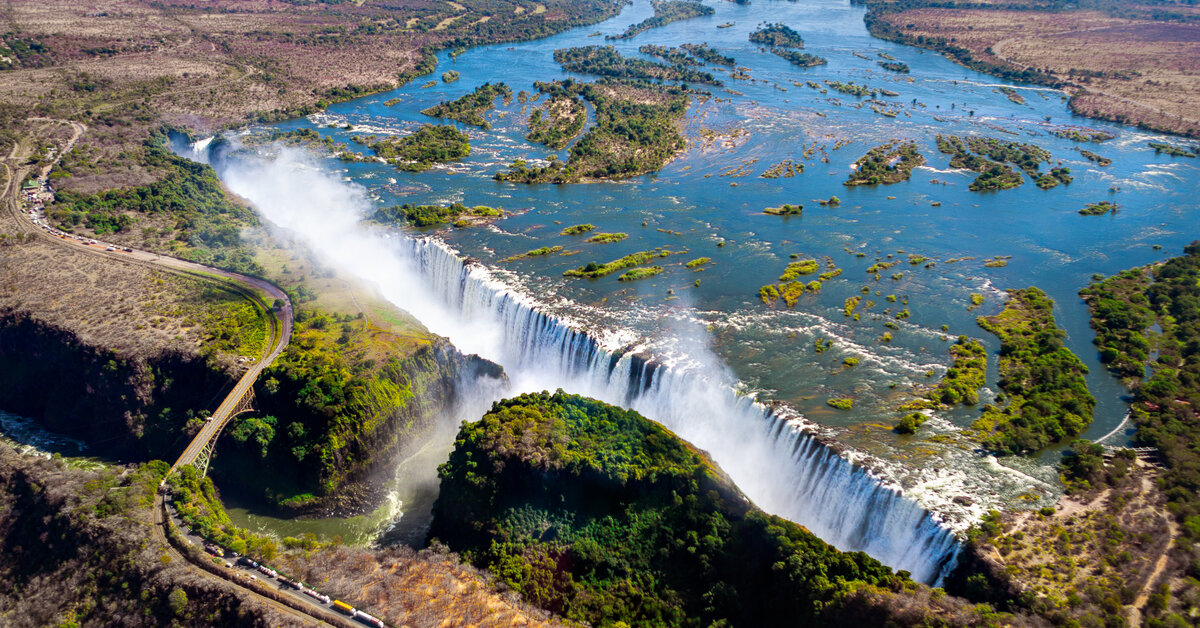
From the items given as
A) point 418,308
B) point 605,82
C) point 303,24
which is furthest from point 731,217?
point 303,24

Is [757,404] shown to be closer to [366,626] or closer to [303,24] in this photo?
[366,626]

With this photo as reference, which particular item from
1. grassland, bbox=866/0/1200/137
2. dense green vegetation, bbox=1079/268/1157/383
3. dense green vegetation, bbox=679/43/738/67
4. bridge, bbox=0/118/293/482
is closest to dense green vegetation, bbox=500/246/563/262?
bridge, bbox=0/118/293/482

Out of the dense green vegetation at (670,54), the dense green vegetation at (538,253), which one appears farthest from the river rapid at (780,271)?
the dense green vegetation at (670,54)

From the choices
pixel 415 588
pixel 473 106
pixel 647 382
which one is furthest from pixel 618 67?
pixel 415 588

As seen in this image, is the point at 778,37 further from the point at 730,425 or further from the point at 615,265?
the point at 730,425

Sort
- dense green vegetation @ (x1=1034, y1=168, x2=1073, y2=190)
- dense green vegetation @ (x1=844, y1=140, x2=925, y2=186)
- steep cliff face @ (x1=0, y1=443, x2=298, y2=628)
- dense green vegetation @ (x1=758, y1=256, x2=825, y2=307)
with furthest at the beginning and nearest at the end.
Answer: dense green vegetation @ (x1=844, y1=140, x2=925, y2=186) → dense green vegetation @ (x1=1034, y1=168, x2=1073, y2=190) → dense green vegetation @ (x1=758, y1=256, x2=825, y2=307) → steep cliff face @ (x1=0, y1=443, x2=298, y2=628)

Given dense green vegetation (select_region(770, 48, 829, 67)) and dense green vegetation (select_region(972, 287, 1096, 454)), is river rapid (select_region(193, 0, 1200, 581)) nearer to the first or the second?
dense green vegetation (select_region(972, 287, 1096, 454))
